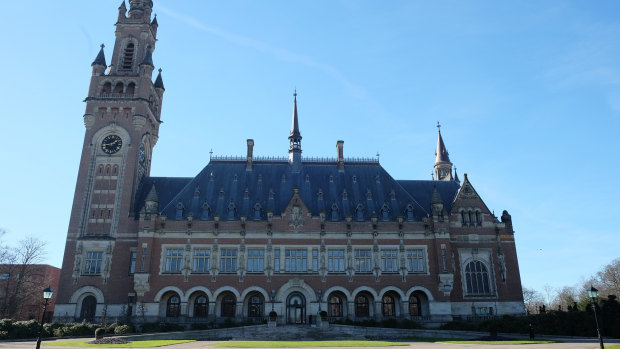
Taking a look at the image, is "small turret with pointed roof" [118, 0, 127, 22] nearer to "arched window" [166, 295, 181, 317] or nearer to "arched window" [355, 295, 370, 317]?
"arched window" [166, 295, 181, 317]

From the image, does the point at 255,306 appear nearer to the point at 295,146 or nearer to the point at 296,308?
the point at 296,308

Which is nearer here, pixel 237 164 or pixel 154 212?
pixel 154 212

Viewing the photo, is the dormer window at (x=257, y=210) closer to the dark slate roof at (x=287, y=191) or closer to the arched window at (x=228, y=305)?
the dark slate roof at (x=287, y=191)

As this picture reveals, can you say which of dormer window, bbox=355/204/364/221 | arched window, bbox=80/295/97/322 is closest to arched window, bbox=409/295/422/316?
dormer window, bbox=355/204/364/221

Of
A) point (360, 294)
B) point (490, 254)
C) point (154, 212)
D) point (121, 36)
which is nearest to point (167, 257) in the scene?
point (154, 212)

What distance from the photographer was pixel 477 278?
5312 centimetres

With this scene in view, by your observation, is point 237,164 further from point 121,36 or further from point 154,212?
point 121,36

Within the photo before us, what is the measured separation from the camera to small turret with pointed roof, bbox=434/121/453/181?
70.5 meters

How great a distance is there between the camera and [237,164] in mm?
61125

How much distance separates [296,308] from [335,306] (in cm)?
444

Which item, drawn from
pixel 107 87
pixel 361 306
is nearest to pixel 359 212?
pixel 361 306

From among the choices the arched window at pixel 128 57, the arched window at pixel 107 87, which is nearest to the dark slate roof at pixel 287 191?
the arched window at pixel 107 87

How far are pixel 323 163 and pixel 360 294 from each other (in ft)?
60.9

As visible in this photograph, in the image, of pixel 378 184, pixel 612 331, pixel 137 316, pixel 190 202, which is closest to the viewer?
pixel 612 331
